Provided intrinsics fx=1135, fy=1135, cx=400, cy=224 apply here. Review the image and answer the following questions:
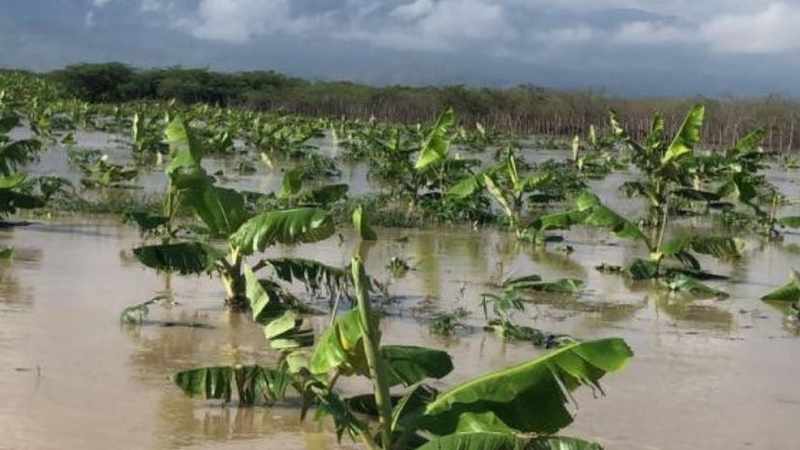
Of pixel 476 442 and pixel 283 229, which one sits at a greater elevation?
pixel 283 229

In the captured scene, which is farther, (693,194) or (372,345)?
(693,194)

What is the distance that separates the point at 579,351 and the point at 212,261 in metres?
4.19

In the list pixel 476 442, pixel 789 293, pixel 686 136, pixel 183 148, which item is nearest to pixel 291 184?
pixel 183 148

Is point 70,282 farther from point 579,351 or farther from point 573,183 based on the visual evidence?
point 573,183

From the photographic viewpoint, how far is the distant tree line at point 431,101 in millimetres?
52844

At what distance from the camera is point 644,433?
677 cm

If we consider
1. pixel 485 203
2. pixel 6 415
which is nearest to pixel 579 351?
pixel 6 415

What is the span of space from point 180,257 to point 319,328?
50.3 inches

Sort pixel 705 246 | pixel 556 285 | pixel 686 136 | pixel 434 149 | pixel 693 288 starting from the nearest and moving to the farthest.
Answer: pixel 556 285 → pixel 693 288 → pixel 705 246 → pixel 686 136 → pixel 434 149

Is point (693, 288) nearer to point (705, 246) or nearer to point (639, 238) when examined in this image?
point (705, 246)

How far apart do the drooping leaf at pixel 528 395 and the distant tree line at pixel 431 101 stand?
44698mm

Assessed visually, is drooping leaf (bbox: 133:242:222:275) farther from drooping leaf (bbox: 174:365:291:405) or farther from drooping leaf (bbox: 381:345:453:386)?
drooping leaf (bbox: 381:345:453:386)

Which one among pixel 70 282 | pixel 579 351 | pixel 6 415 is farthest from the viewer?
pixel 70 282

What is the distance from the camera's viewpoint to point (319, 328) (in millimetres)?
9055
